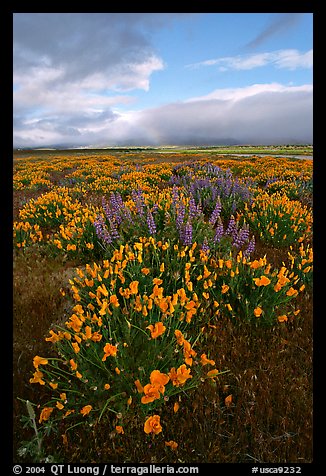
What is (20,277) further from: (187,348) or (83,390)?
(187,348)

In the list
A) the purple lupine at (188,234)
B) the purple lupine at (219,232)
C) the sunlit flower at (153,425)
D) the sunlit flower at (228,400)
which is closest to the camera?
the sunlit flower at (153,425)

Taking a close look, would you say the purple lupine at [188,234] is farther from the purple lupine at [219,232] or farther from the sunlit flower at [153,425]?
the sunlit flower at [153,425]

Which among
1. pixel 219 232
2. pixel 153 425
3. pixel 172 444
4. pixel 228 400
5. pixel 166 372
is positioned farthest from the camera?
pixel 219 232

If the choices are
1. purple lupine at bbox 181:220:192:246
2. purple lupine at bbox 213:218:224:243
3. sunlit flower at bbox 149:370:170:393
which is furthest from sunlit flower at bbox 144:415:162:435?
purple lupine at bbox 213:218:224:243

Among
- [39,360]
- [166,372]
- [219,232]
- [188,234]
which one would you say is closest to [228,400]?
[166,372]

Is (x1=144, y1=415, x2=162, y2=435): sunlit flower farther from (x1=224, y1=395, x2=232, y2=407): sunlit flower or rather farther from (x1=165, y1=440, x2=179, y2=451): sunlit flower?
(x1=224, y1=395, x2=232, y2=407): sunlit flower

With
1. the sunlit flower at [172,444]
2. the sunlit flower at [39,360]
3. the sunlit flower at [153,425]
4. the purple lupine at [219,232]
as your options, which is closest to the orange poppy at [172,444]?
the sunlit flower at [172,444]

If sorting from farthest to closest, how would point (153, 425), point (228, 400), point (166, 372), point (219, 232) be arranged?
point (219, 232), point (166, 372), point (228, 400), point (153, 425)

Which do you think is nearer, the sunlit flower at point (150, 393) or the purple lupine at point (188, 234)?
the sunlit flower at point (150, 393)

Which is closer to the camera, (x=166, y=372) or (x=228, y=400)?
(x=228, y=400)

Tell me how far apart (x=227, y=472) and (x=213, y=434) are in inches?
9.2

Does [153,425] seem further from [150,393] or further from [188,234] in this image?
[188,234]

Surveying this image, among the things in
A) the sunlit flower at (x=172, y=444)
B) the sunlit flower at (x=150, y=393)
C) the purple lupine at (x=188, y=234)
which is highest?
the purple lupine at (x=188, y=234)

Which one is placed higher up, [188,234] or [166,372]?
[188,234]
